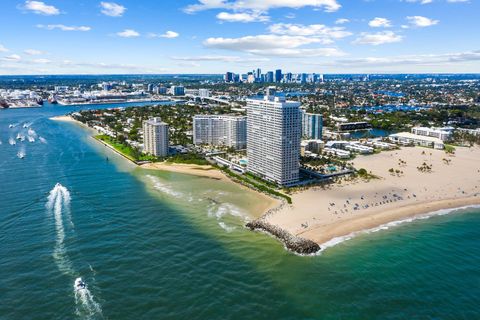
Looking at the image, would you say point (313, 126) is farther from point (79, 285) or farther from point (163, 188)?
point (79, 285)

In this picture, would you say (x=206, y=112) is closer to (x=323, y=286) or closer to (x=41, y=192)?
(x=41, y=192)

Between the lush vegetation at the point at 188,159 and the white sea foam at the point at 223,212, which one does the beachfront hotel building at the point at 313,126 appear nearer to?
the lush vegetation at the point at 188,159

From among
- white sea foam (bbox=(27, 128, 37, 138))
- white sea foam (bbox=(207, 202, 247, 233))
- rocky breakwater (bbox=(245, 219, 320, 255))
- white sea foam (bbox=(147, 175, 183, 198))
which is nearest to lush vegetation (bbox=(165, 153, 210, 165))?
white sea foam (bbox=(147, 175, 183, 198))

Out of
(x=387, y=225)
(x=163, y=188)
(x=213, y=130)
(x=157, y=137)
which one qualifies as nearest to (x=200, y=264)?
(x=387, y=225)

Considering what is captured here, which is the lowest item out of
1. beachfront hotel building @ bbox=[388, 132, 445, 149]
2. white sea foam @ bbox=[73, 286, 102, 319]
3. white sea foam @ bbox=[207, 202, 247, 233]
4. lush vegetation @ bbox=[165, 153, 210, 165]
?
white sea foam @ bbox=[73, 286, 102, 319]

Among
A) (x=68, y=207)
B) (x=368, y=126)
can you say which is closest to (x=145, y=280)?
(x=68, y=207)

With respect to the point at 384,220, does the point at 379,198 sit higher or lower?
higher

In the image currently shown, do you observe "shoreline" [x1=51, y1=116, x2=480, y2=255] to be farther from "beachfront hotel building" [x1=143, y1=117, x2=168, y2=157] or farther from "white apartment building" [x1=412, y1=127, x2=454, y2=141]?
"white apartment building" [x1=412, y1=127, x2=454, y2=141]
